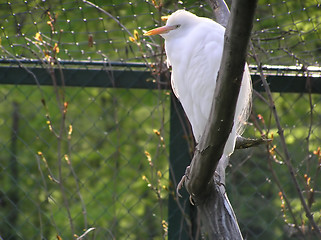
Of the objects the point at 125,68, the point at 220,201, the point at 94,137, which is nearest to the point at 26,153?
the point at 94,137

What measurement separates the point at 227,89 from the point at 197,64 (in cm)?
78

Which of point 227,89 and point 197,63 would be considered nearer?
point 227,89

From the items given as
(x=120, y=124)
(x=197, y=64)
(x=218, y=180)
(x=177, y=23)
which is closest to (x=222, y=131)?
(x=218, y=180)

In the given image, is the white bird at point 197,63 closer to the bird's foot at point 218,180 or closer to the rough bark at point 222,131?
the bird's foot at point 218,180

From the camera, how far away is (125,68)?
2303mm

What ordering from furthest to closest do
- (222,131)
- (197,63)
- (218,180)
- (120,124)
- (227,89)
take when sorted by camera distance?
(120,124) < (197,63) < (218,180) < (222,131) < (227,89)

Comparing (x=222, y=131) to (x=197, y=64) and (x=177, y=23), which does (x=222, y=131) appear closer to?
(x=197, y=64)

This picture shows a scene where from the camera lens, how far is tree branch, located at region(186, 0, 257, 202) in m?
0.98

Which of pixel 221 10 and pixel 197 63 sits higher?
pixel 221 10

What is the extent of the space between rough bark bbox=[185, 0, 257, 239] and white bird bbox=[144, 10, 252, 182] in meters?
0.20

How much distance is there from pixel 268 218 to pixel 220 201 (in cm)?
201

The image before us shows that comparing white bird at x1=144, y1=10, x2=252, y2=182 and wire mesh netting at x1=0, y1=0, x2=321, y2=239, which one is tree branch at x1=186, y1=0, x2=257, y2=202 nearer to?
white bird at x1=144, y1=10, x2=252, y2=182

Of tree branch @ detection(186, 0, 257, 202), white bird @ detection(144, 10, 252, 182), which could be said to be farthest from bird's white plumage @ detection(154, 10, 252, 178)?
tree branch @ detection(186, 0, 257, 202)

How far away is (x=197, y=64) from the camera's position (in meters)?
1.88
